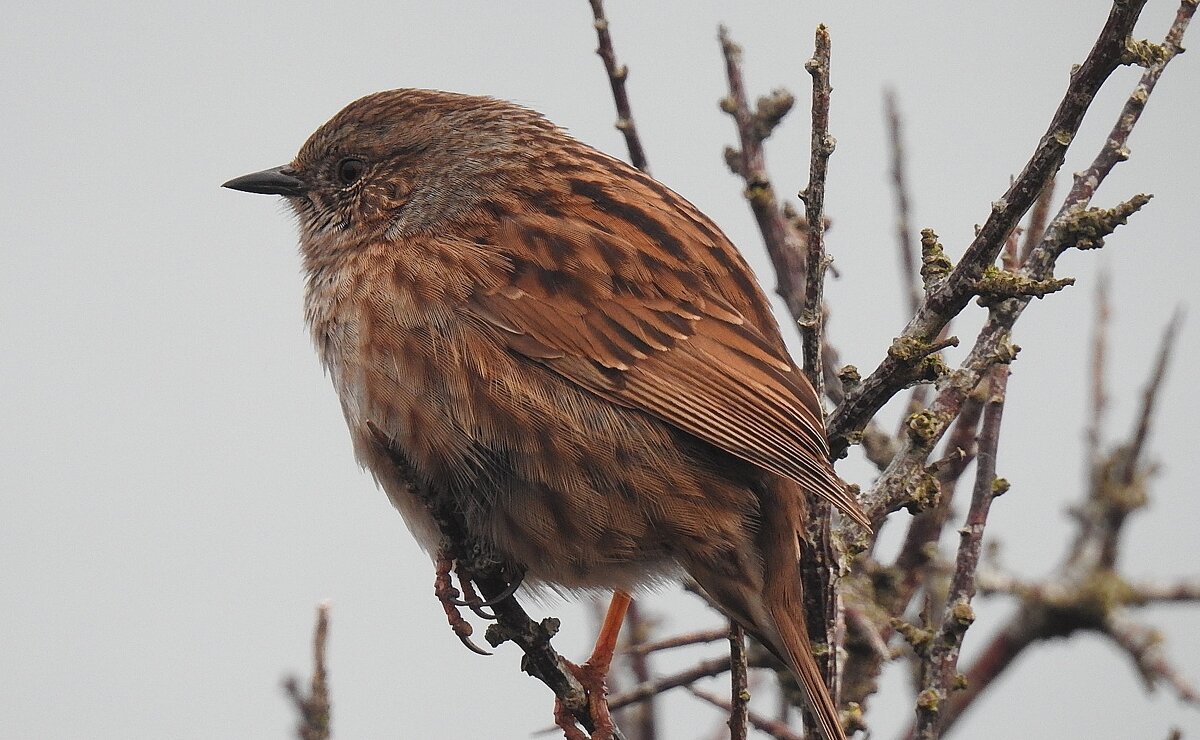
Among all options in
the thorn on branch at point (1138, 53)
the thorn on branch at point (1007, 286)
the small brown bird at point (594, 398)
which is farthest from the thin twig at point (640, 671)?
the thorn on branch at point (1138, 53)

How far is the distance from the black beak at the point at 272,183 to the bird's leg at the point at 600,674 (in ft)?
6.20

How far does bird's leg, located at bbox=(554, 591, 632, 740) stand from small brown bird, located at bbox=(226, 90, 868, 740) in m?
0.28

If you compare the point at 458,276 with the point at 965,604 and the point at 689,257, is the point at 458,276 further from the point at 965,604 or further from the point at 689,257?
the point at 965,604

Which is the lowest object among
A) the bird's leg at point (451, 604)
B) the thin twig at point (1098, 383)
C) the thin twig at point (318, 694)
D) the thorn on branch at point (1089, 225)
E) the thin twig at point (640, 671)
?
the thin twig at point (318, 694)

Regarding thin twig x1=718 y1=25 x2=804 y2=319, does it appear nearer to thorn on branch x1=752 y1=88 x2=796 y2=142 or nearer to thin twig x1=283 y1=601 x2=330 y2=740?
thorn on branch x1=752 y1=88 x2=796 y2=142

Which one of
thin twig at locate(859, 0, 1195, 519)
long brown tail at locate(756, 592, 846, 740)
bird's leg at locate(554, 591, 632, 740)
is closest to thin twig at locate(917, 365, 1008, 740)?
thin twig at locate(859, 0, 1195, 519)

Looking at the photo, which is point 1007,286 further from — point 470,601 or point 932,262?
point 470,601

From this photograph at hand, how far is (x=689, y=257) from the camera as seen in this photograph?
4328mm

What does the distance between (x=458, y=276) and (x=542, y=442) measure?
630 millimetres

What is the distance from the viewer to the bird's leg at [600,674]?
A: 3914 mm

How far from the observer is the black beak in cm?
531

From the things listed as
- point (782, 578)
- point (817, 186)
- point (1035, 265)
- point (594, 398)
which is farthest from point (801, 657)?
point (817, 186)

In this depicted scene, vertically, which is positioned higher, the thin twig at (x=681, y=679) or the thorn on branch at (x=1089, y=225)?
the thorn on branch at (x=1089, y=225)

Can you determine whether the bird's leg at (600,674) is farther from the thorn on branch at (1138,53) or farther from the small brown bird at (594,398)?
the thorn on branch at (1138,53)
